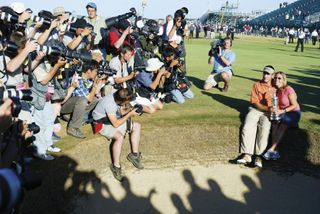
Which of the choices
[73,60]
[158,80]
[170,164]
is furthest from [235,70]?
[73,60]

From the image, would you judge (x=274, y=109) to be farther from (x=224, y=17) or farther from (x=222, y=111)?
(x=224, y=17)

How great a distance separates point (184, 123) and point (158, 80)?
4.20 feet

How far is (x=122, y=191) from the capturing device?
728 cm

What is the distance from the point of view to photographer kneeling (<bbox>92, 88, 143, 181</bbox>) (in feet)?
23.8

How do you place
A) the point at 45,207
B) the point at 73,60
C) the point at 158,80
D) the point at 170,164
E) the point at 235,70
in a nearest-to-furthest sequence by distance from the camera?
the point at 45,207 → the point at 73,60 → the point at 170,164 → the point at 158,80 → the point at 235,70

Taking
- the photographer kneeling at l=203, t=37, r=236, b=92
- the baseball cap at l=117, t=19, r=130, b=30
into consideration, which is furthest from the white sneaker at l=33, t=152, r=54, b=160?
the photographer kneeling at l=203, t=37, r=236, b=92

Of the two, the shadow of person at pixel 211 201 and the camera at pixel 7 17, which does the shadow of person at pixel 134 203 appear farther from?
the camera at pixel 7 17

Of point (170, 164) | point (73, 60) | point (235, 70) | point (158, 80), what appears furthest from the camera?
point (235, 70)

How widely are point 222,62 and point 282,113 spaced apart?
3.86 meters

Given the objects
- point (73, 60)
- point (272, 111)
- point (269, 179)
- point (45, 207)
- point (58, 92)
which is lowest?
point (269, 179)

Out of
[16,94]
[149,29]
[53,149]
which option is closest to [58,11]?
[53,149]

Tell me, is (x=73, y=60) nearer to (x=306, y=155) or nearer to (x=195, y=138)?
(x=195, y=138)

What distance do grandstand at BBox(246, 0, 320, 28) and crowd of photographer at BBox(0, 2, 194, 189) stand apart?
2174 inches

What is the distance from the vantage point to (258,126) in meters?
8.56
